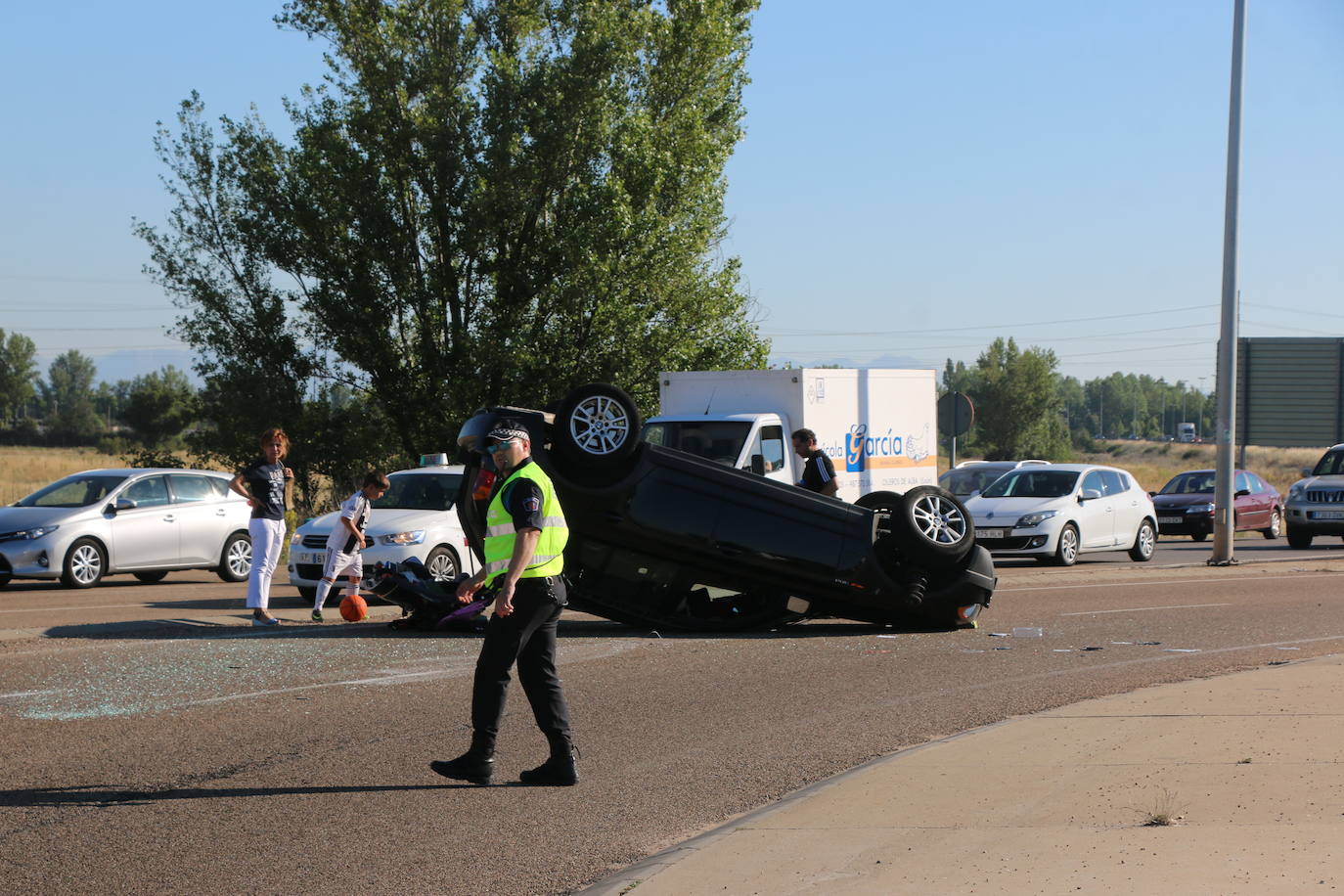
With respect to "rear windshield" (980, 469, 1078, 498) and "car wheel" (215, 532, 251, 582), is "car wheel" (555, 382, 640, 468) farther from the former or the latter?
"rear windshield" (980, 469, 1078, 498)

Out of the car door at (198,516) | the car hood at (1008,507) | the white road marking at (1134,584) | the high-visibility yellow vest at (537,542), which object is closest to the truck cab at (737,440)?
the white road marking at (1134,584)

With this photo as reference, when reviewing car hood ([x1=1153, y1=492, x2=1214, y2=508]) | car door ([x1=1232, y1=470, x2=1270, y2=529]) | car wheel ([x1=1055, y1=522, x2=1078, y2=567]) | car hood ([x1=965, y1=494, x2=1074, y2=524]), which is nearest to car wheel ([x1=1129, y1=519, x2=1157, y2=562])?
car wheel ([x1=1055, y1=522, x2=1078, y2=567])

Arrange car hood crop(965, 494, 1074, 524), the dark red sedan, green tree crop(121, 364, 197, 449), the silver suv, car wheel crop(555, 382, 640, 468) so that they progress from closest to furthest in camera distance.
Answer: car wheel crop(555, 382, 640, 468) < car hood crop(965, 494, 1074, 524) < the silver suv < the dark red sedan < green tree crop(121, 364, 197, 449)

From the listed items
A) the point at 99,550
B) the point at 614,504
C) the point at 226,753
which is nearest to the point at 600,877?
the point at 226,753

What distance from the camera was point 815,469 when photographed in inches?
582

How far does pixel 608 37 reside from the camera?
101 ft

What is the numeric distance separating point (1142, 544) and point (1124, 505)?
0.90m

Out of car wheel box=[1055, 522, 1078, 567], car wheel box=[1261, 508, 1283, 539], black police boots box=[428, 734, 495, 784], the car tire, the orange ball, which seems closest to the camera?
black police boots box=[428, 734, 495, 784]

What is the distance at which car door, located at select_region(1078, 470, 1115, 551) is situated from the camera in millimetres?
22984

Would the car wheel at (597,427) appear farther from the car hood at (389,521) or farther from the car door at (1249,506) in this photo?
the car door at (1249,506)

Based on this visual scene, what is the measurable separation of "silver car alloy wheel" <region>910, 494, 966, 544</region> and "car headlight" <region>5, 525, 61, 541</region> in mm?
11139

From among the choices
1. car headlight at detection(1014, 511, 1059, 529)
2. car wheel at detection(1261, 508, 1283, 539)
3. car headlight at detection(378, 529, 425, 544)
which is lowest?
car wheel at detection(1261, 508, 1283, 539)

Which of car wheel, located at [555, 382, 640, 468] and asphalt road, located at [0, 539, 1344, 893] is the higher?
car wheel, located at [555, 382, 640, 468]

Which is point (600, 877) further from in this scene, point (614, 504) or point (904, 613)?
point (904, 613)
